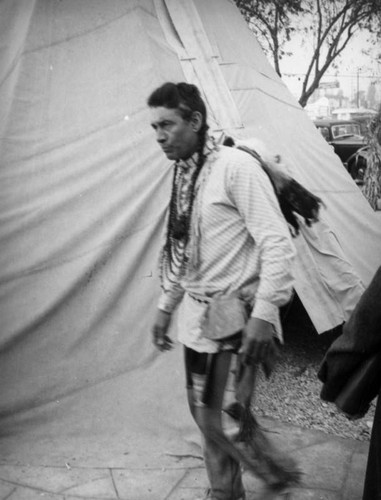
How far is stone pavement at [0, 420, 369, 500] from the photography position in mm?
3498

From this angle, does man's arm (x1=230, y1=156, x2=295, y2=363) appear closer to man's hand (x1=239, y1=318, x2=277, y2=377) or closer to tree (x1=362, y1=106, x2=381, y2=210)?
man's hand (x1=239, y1=318, x2=277, y2=377)

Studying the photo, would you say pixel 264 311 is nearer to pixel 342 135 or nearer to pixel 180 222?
pixel 180 222

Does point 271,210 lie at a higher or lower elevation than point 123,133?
lower

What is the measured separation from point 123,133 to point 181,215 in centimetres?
190

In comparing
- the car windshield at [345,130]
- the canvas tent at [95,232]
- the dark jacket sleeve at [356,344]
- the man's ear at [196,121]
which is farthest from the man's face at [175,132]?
the car windshield at [345,130]

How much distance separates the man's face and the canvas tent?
1.62 metres

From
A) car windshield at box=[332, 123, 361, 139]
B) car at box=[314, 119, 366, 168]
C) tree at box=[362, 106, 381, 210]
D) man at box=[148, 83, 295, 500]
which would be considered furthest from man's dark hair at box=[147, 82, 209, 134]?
car windshield at box=[332, 123, 361, 139]

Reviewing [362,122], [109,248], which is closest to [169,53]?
[109,248]

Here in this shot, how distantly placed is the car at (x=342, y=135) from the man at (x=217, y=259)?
Answer: 16839 mm

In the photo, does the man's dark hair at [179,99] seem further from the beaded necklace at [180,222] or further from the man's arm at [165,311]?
the man's arm at [165,311]

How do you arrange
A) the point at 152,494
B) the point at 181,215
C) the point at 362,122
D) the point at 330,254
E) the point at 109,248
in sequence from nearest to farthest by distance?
the point at 181,215, the point at 152,494, the point at 109,248, the point at 330,254, the point at 362,122

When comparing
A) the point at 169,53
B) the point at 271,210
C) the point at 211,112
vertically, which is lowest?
the point at 271,210

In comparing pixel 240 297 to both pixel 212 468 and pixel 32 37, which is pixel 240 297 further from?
pixel 32 37

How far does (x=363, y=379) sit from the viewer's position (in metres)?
2.23
